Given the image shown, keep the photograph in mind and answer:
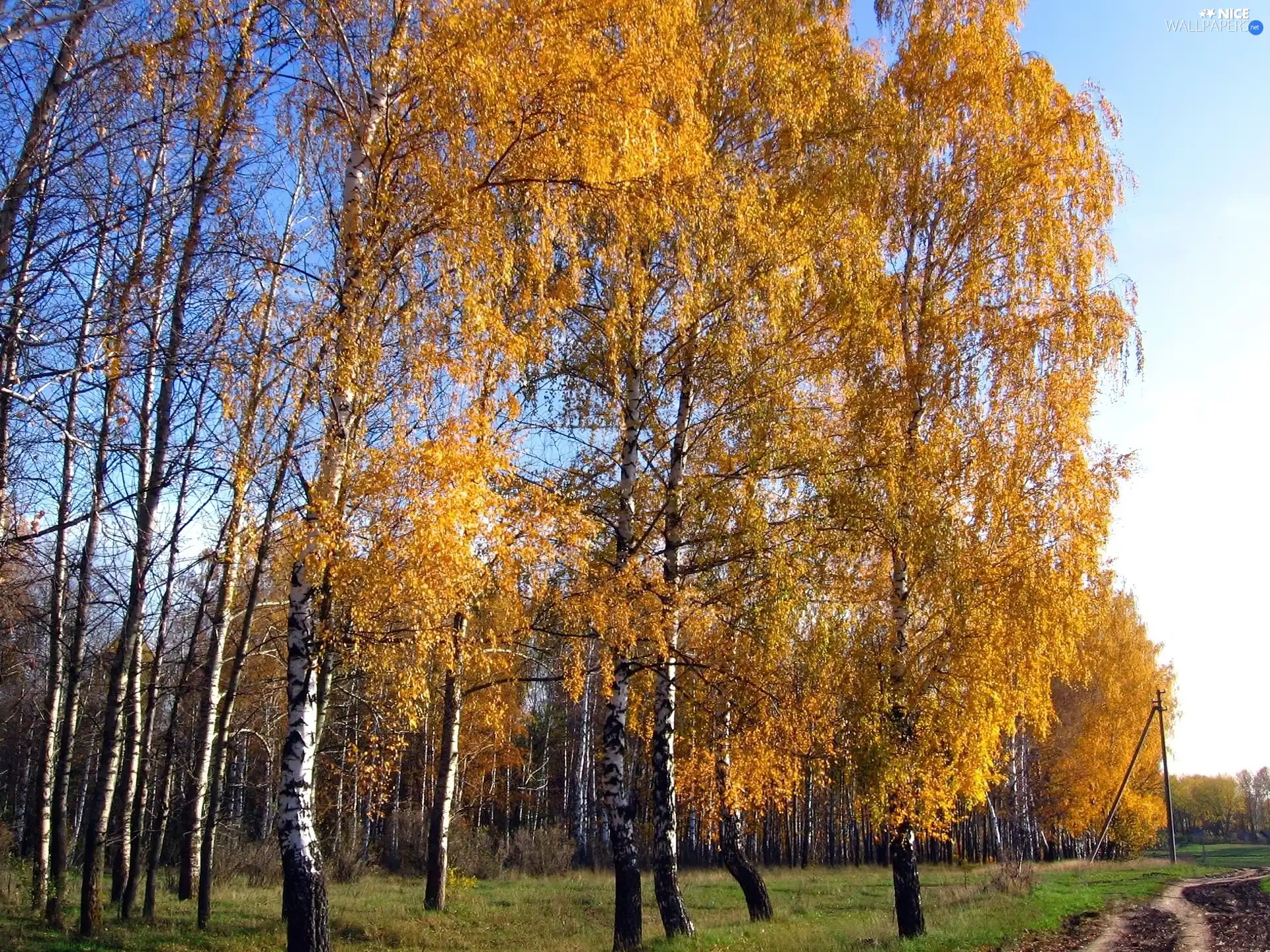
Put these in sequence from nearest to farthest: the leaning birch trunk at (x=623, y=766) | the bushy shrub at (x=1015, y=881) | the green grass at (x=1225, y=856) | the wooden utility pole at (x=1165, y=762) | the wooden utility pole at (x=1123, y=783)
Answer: the leaning birch trunk at (x=623, y=766), the bushy shrub at (x=1015, y=881), the wooden utility pole at (x=1123, y=783), the wooden utility pole at (x=1165, y=762), the green grass at (x=1225, y=856)

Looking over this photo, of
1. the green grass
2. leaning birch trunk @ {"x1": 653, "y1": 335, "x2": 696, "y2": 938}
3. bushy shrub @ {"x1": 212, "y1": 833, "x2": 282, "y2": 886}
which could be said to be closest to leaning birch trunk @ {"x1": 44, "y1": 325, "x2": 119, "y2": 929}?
leaning birch trunk @ {"x1": 653, "y1": 335, "x2": 696, "y2": 938}

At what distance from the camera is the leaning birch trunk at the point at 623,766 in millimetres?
8969

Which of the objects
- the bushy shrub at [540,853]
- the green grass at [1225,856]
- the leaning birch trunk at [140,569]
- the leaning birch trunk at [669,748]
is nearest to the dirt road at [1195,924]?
the leaning birch trunk at [669,748]

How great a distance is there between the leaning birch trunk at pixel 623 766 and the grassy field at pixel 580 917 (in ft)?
1.30

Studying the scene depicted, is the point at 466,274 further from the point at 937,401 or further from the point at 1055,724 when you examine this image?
the point at 1055,724

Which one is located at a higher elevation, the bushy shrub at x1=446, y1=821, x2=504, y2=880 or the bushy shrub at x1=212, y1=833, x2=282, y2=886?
the bushy shrub at x1=212, y1=833, x2=282, y2=886

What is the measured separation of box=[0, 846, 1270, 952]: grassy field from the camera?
995cm

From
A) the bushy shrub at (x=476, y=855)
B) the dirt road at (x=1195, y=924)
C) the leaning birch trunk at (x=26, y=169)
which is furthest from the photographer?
the bushy shrub at (x=476, y=855)

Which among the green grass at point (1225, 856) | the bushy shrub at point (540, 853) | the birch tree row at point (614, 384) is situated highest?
the birch tree row at point (614, 384)

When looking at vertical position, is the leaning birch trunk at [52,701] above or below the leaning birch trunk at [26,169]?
below

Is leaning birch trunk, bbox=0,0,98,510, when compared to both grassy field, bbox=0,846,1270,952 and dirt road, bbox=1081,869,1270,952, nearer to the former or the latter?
grassy field, bbox=0,846,1270,952

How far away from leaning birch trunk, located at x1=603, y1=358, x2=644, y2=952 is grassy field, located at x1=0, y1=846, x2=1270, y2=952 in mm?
396

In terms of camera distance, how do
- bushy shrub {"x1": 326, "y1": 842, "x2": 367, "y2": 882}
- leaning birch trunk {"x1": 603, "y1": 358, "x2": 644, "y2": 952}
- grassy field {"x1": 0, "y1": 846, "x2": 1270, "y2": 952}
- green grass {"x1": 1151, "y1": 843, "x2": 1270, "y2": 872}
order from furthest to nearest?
1. green grass {"x1": 1151, "y1": 843, "x2": 1270, "y2": 872}
2. bushy shrub {"x1": 326, "y1": 842, "x2": 367, "y2": 882}
3. grassy field {"x1": 0, "y1": 846, "x2": 1270, "y2": 952}
4. leaning birch trunk {"x1": 603, "y1": 358, "x2": 644, "y2": 952}

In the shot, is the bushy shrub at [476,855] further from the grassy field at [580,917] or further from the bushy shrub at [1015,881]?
the bushy shrub at [1015,881]
